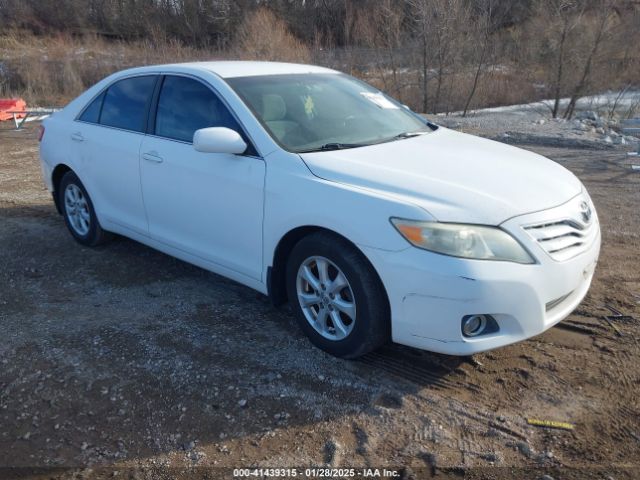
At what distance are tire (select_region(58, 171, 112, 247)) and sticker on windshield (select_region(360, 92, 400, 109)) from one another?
2.61m

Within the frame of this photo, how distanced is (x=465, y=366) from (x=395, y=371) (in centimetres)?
42

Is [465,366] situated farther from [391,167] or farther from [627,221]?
[627,221]

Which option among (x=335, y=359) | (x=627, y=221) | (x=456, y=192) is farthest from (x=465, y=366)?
(x=627, y=221)

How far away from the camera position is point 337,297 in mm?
3367

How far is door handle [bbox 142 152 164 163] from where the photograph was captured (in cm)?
430

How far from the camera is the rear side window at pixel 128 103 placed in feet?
15.2

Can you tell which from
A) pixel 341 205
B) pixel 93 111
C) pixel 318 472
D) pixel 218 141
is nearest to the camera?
pixel 318 472

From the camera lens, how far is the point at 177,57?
2398cm

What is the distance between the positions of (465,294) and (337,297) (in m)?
0.79

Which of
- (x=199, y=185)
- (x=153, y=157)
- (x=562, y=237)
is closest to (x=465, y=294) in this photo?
(x=562, y=237)

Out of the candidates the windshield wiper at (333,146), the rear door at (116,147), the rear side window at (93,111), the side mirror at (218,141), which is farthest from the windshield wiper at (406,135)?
the rear side window at (93,111)

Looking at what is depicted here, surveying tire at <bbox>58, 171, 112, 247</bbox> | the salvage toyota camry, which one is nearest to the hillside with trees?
tire at <bbox>58, 171, 112, 247</bbox>

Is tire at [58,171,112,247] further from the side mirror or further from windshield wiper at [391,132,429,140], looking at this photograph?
windshield wiper at [391,132,429,140]

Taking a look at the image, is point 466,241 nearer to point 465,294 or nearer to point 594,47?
point 465,294
